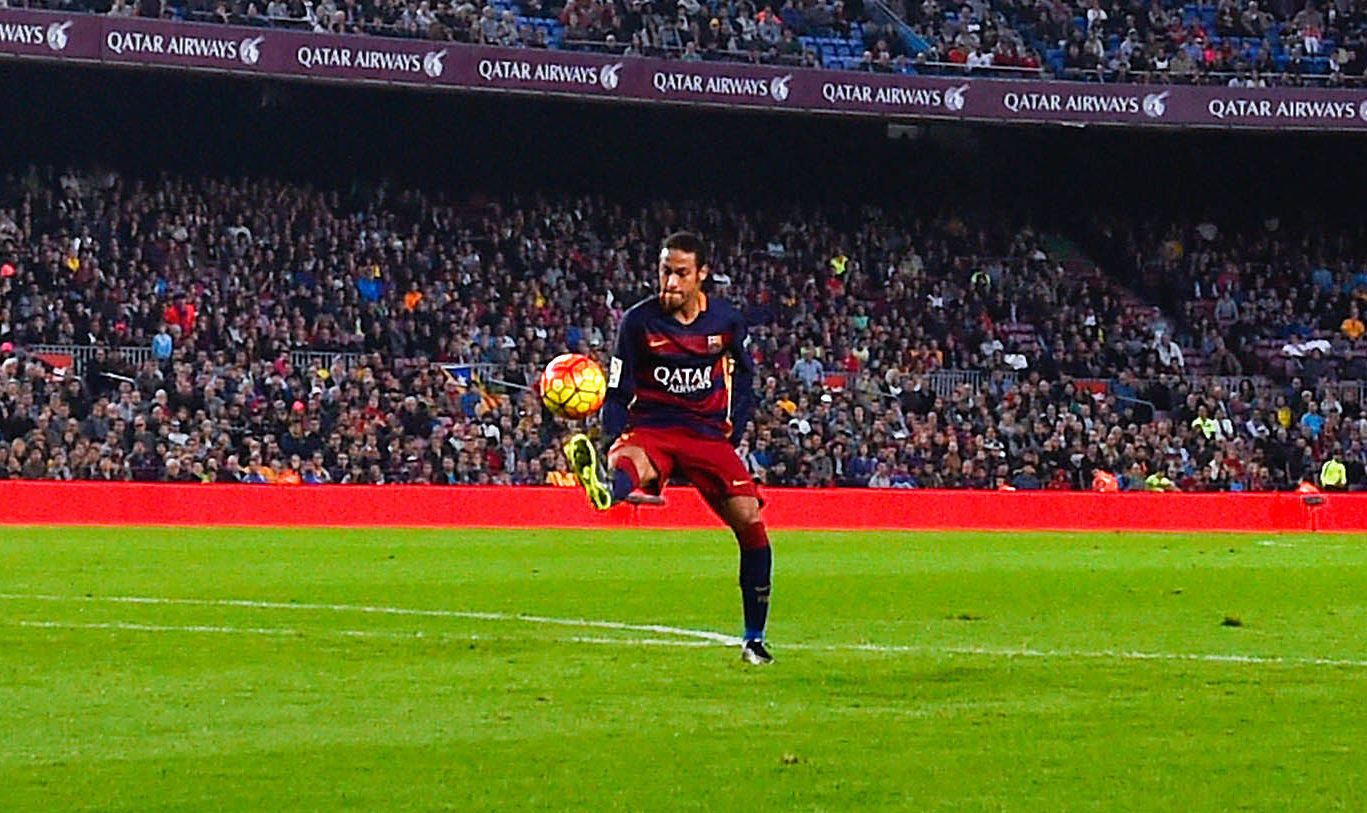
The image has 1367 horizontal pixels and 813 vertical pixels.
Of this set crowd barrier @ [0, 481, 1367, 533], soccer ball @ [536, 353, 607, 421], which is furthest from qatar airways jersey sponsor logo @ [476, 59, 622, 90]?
soccer ball @ [536, 353, 607, 421]

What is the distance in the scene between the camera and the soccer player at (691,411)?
1122 centimetres

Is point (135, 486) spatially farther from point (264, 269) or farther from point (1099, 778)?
point (1099, 778)

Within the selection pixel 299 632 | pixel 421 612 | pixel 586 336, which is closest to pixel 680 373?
pixel 299 632

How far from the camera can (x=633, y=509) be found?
103 ft

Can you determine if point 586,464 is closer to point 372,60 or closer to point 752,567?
point 752,567

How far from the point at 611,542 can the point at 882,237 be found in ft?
63.0

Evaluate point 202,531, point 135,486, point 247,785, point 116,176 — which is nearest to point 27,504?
point 135,486

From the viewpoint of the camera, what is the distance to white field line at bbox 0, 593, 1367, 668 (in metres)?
11.8

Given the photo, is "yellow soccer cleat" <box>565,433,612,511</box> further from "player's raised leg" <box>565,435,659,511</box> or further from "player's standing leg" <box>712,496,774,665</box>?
"player's standing leg" <box>712,496,774,665</box>

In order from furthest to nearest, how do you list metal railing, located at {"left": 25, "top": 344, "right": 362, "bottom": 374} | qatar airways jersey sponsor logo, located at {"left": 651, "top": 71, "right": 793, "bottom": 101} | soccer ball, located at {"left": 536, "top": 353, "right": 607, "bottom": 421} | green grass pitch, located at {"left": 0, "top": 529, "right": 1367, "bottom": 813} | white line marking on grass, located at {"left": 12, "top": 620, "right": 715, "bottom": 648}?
qatar airways jersey sponsor logo, located at {"left": 651, "top": 71, "right": 793, "bottom": 101} < metal railing, located at {"left": 25, "top": 344, "right": 362, "bottom": 374} < soccer ball, located at {"left": 536, "top": 353, "right": 607, "bottom": 421} < white line marking on grass, located at {"left": 12, "top": 620, "right": 715, "bottom": 648} < green grass pitch, located at {"left": 0, "top": 529, "right": 1367, "bottom": 813}

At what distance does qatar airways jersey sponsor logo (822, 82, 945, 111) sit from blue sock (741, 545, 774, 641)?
30.9 metres

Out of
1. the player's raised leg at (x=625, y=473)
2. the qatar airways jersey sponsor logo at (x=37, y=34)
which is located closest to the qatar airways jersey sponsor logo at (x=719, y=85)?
the qatar airways jersey sponsor logo at (x=37, y=34)

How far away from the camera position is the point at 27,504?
2947 centimetres

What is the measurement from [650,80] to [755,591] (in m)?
29.9
